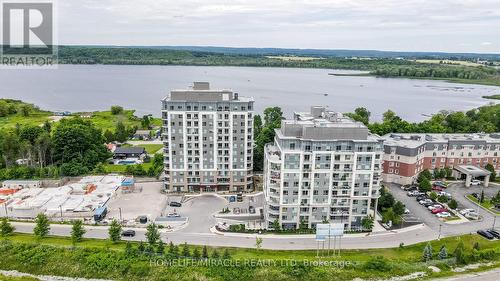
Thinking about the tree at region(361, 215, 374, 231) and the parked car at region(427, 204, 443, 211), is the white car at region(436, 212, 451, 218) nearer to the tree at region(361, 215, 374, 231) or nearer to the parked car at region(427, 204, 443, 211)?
the parked car at region(427, 204, 443, 211)

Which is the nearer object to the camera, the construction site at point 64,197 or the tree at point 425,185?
the construction site at point 64,197

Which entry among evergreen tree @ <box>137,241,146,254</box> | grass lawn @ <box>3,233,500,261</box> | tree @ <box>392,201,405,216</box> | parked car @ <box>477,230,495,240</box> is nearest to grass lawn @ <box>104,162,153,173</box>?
grass lawn @ <box>3,233,500,261</box>

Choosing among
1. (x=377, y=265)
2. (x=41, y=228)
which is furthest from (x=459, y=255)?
(x=41, y=228)

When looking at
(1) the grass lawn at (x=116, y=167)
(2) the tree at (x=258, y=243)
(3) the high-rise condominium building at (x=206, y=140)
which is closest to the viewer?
(2) the tree at (x=258, y=243)

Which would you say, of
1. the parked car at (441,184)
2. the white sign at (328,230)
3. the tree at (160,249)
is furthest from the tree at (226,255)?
the parked car at (441,184)

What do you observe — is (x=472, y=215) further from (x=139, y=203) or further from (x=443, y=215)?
(x=139, y=203)

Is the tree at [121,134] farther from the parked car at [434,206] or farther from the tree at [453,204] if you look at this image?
the tree at [453,204]

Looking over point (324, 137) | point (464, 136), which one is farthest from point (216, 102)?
point (464, 136)
